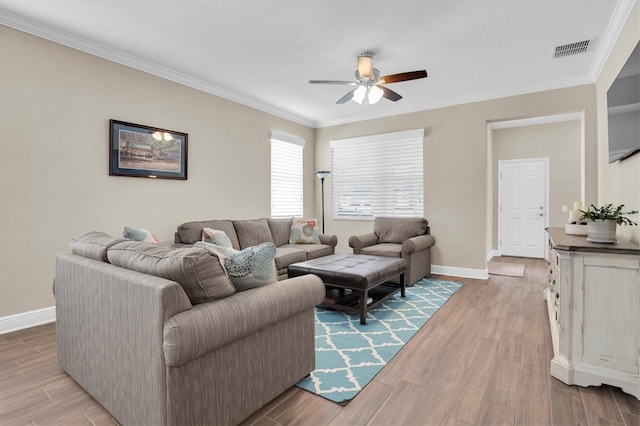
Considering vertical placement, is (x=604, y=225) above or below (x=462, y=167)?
below

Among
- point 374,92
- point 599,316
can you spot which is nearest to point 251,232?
point 374,92

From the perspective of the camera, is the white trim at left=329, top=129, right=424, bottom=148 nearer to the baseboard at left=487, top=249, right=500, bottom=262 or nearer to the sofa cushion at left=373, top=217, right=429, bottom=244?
the sofa cushion at left=373, top=217, right=429, bottom=244

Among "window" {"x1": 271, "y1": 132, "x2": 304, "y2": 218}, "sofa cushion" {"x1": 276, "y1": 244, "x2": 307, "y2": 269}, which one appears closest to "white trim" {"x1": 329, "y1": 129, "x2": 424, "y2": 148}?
"window" {"x1": 271, "y1": 132, "x2": 304, "y2": 218}

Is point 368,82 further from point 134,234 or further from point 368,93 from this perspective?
point 134,234

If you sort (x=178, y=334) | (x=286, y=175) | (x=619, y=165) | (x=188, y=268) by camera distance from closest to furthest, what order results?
(x=178, y=334), (x=188, y=268), (x=619, y=165), (x=286, y=175)

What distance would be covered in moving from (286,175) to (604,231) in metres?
4.60

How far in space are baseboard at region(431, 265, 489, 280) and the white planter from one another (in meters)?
2.88

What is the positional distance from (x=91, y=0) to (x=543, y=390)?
4.28 metres

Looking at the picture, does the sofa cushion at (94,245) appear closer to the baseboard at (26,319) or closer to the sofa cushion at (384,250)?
the baseboard at (26,319)

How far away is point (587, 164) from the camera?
4.16 metres

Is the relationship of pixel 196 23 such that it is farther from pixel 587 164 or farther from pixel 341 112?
pixel 587 164

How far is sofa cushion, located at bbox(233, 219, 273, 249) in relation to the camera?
4.51m

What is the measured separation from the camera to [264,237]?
15.6 ft

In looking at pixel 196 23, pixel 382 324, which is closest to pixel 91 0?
pixel 196 23
